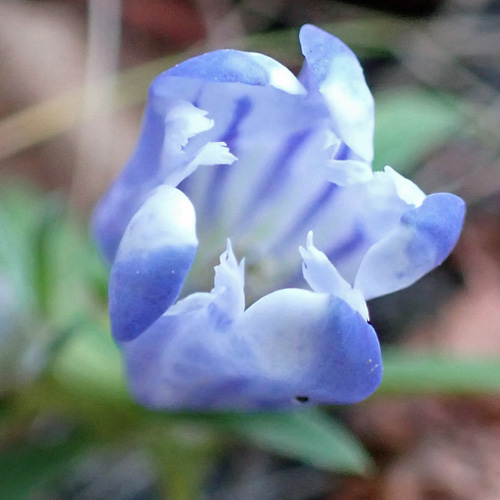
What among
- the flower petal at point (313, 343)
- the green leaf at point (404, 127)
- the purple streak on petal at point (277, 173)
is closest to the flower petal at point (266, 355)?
the flower petal at point (313, 343)

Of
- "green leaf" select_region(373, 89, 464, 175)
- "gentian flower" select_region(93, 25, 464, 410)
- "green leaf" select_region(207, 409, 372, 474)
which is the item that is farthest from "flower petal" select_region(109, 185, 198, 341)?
"green leaf" select_region(373, 89, 464, 175)

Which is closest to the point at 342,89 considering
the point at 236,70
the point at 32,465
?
the point at 236,70

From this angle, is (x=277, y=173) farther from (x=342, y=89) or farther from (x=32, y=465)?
(x=32, y=465)

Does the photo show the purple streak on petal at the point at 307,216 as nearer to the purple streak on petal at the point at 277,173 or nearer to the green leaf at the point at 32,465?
the purple streak on petal at the point at 277,173

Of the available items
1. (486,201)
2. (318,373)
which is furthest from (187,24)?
(318,373)

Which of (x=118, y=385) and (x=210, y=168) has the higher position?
(x=210, y=168)

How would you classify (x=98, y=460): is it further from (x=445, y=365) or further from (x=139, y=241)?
(x=139, y=241)

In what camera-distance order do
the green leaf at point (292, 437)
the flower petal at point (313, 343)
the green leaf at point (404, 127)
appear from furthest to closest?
1. the green leaf at point (404, 127)
2. the green leaf at point (292, 437)
3. the flower petal at point (313, 343)
